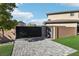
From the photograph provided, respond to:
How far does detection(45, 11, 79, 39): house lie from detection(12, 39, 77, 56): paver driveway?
24cm

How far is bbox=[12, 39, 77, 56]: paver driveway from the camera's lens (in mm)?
7238

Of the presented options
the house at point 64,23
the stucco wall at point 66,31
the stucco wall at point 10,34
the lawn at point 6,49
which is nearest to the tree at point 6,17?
the stucco wall at point 10,34

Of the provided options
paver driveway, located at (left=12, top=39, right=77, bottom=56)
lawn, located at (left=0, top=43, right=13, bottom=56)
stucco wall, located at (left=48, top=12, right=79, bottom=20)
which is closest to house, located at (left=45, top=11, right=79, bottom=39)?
stucco wall, located at (left=48, top=12, right=79, bottom=20)

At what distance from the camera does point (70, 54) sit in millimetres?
7191

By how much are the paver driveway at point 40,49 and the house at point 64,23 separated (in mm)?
240

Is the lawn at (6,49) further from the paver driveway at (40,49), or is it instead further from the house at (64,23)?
the house at (64,23)

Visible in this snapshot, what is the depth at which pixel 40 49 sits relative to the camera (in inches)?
287

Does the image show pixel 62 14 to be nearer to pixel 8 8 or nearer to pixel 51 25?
pixel 51 25

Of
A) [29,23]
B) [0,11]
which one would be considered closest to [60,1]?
[29,23]

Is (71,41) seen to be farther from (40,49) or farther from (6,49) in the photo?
(6,49)

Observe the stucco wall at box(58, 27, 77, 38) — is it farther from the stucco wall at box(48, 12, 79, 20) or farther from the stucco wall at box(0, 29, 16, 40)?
the stucco wall at box(0, 29, 16, 40)

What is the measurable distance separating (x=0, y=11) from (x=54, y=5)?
1105mm

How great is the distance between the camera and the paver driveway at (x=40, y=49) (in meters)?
7.24

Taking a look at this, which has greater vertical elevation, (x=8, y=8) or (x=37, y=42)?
(x=8, y=8)
